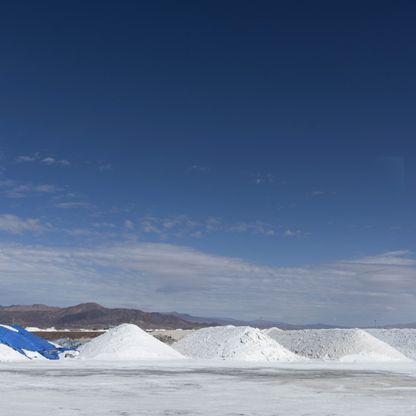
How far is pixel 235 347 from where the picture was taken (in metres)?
39.3

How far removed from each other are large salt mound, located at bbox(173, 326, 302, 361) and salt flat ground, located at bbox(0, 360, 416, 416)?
956 centimetres

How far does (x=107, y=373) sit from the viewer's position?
2514 cm

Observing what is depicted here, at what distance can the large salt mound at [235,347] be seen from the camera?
38438 mm

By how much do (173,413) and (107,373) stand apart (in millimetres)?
11636

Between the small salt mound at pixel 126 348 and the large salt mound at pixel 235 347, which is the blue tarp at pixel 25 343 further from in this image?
the large salt mound at pixel 235 347

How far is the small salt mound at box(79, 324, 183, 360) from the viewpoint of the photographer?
35781 millimetres

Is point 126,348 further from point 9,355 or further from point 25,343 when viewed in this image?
point 9,355

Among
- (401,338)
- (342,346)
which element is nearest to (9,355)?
(342,346)

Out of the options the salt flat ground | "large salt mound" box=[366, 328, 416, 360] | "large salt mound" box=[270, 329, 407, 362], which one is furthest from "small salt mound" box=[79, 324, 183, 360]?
"large salt mound" box=[366, 328, 416, 360]

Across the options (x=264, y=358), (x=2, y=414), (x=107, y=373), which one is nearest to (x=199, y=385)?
(x=107, y=373)

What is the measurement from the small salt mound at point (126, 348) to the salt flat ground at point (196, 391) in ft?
22.4

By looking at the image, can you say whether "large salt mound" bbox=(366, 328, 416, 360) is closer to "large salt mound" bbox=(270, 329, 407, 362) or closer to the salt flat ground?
"large salt mound" bbox=(270, 329, 407, 362)

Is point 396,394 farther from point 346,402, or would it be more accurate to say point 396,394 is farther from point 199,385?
point 199,385

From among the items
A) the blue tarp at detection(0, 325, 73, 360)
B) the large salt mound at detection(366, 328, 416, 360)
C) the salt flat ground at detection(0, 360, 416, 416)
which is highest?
the large salt mound at detection(366, 328, 416, 360)
